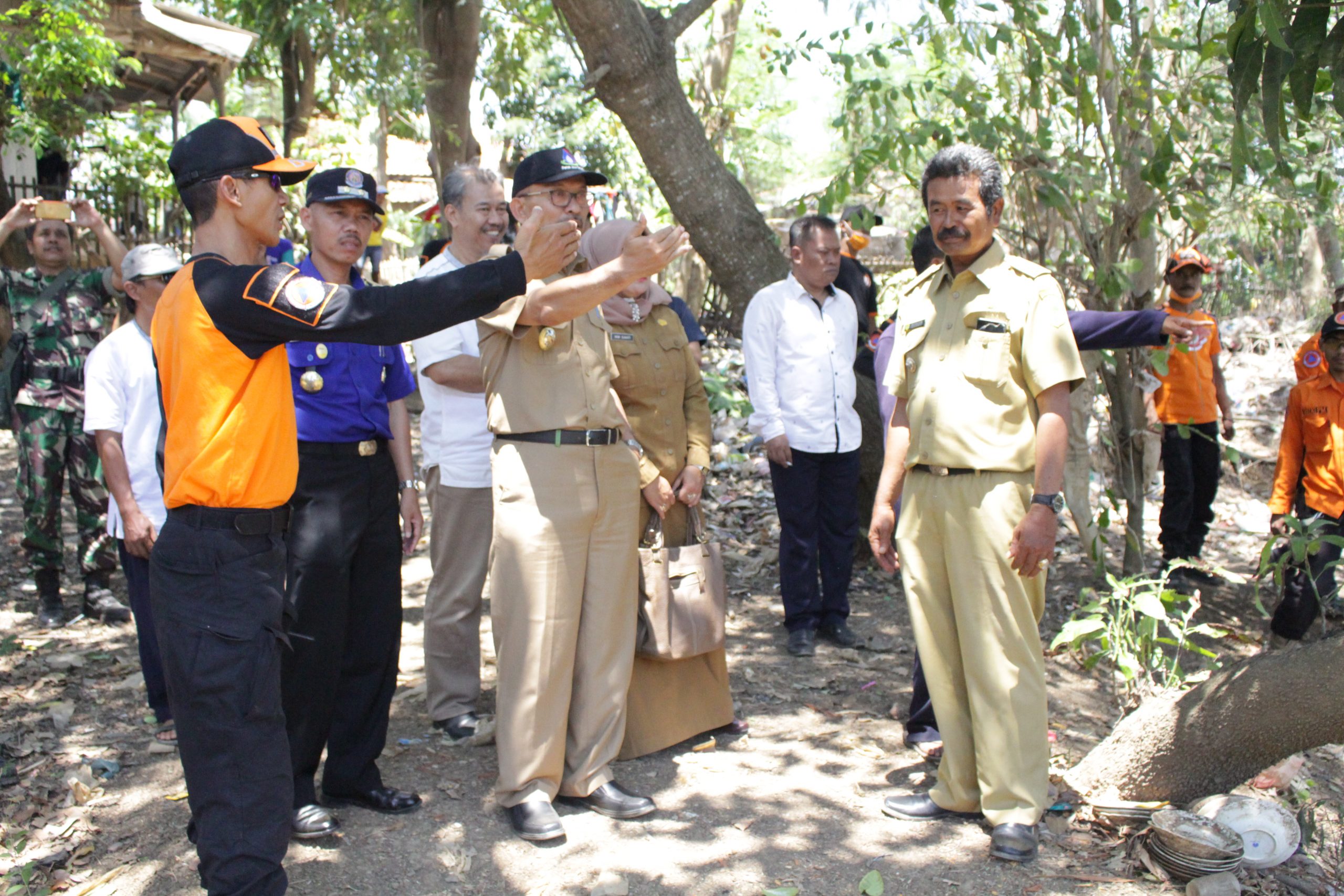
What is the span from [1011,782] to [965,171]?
192 centimetres

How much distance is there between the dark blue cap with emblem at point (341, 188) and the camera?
3760 mm

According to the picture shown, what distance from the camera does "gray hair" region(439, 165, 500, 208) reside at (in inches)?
175

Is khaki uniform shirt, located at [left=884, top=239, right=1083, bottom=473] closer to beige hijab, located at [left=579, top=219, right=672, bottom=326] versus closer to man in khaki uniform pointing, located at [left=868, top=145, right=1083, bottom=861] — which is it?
man in khaki uniform pointing, located at [left=868, top=145, right=1083, bottom=861]

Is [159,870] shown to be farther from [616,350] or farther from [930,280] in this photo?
[930,280]

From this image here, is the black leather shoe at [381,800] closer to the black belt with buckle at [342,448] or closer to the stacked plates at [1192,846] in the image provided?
the black belt with buckle at [342,448]

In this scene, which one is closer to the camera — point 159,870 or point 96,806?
point 159,870

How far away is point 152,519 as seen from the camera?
459cm

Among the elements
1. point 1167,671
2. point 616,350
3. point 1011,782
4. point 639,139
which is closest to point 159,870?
point 616,350

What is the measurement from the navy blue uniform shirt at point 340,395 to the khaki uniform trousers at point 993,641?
1.86 meters

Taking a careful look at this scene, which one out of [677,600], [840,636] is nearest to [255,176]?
[677,600]

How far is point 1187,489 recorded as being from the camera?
6.91 metres

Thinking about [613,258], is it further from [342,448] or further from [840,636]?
[840,636]

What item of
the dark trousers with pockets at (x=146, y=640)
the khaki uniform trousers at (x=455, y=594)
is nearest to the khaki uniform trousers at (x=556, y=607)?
the khaki uniform trousers at (x=455, y=594)

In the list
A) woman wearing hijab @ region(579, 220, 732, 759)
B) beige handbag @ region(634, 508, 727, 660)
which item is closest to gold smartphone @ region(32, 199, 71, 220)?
woman wearing hijab @ region(579, 220, 732, 759)
